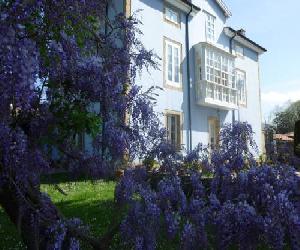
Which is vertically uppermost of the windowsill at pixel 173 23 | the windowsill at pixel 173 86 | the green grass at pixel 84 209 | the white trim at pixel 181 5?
the white trim at pixel 181 5

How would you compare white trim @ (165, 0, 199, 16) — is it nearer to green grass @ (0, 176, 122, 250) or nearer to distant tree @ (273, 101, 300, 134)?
green grass @ (0, 176, 122, 250)

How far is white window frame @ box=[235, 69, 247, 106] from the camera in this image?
25.0 metres

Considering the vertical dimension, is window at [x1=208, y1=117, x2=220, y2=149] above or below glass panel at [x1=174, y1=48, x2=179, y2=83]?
below

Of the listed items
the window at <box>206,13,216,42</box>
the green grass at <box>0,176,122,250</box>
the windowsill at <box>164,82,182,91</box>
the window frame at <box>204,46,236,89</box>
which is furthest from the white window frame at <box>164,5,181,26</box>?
the green grass at <box>0,176,122,250</box>

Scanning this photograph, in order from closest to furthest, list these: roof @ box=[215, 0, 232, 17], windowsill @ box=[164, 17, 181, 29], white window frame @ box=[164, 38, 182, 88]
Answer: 1. white window frame @ box=[164, 38, 182, 88]
2. windowsill @ box=[164, 17, 181, 29]
3. roof @ box=[215, 0, 232, 17]

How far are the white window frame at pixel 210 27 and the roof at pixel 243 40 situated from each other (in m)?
1.28

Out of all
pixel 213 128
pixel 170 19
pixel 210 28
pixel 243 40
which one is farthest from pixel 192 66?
pixel 243 40

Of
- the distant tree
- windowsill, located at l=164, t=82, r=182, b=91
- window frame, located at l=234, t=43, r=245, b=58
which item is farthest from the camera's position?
the distant tree

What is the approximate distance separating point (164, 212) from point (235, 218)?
68 centimetres

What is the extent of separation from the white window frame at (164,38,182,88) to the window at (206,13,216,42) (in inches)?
131

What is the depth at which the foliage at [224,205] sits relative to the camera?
364 centimetres

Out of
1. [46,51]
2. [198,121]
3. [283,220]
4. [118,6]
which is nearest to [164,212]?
[283,220]

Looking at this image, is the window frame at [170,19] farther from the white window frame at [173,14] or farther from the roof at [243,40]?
the roof at [243,40]

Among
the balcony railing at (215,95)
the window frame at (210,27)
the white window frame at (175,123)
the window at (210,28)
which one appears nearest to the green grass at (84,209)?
the white window frame at (175,123)
